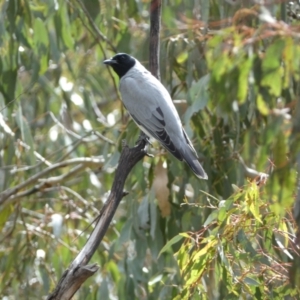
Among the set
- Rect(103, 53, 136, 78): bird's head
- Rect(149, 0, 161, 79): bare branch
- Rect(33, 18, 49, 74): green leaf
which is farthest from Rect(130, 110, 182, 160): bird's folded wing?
Rect(33, 18, 49, 74): green leaf

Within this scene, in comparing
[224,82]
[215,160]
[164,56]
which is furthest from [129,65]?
A: [224,82]

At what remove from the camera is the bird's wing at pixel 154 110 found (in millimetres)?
4344

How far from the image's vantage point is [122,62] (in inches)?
201

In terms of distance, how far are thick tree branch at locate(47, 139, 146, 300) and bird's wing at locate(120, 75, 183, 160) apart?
86 centimetres

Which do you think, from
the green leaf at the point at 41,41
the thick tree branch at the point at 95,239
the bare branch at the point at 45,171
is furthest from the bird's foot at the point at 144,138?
the bare branch at the point at 45,171

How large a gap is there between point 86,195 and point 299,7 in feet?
10.2

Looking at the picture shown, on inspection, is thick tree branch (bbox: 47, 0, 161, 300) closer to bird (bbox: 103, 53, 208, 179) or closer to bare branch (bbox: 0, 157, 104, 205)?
bird (bbox: 103, 53, 208, 179)

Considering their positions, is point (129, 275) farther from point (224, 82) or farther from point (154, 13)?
point (224, 82)

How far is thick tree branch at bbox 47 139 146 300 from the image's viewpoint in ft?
9.61

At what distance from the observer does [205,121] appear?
466 cm

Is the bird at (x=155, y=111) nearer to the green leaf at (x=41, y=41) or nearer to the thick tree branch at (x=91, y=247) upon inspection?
the green leaf at (x=41, y=41)

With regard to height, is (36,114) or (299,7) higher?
(299,7)

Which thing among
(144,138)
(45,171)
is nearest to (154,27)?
(144,138)

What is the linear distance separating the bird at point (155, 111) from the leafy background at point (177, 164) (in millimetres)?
102
